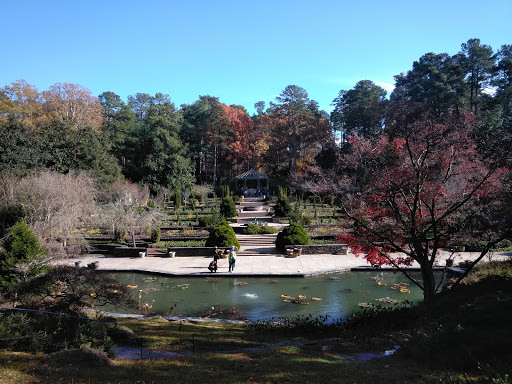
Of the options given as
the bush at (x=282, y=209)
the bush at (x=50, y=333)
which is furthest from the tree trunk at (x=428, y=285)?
the bush at (x=282, y=209)

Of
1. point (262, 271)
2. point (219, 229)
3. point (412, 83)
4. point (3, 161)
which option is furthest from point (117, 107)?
point (262, 271)

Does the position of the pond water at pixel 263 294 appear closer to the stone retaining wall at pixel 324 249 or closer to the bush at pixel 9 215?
the stone retaining wall at pixel 324 249

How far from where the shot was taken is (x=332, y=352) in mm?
6469

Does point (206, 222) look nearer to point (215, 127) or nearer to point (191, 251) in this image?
point (191, 251)

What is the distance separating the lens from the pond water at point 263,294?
10.2 metres

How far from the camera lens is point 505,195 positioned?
7.32 meters

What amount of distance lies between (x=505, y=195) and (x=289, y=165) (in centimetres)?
3993

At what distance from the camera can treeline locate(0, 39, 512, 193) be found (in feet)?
102

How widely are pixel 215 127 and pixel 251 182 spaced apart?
859cm

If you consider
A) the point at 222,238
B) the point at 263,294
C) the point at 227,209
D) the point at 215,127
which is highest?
the point at 215,127

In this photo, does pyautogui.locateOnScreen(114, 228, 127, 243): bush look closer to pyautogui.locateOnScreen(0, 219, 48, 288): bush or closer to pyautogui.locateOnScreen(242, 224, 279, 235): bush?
pyautogui.locateOnScreen(242, 224, 279, 235): bush

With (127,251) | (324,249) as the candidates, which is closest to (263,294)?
(324,249)

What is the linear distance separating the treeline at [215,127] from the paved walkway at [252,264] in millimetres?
13149

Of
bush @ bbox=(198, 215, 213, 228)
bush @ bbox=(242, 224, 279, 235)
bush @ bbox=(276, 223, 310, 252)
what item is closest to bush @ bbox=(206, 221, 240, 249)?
bush @ bbox=(276, 223, 310, 252)
